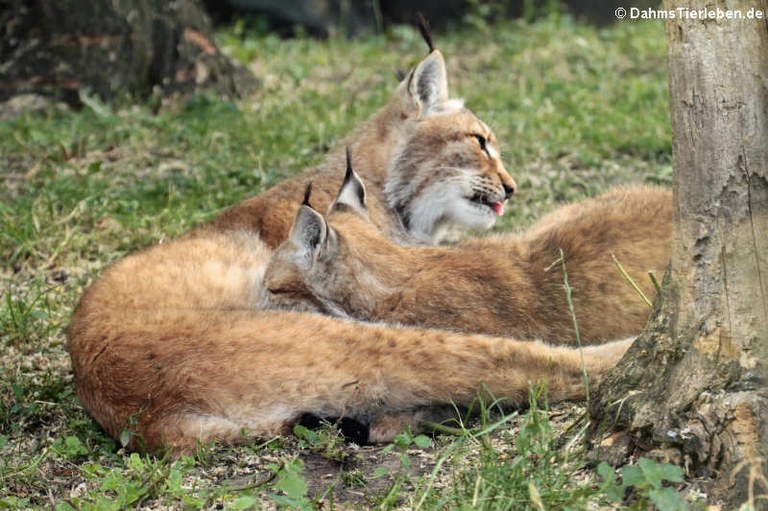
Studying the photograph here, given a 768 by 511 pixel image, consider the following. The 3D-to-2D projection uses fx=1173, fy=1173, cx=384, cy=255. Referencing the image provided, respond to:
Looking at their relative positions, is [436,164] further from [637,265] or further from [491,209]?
[637,265]

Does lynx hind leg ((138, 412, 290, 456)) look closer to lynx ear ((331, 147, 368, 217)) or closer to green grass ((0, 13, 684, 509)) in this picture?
green grass ((0, 13, 684, 509))

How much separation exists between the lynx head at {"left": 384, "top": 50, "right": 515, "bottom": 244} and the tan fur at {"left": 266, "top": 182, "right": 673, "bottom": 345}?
95 cm

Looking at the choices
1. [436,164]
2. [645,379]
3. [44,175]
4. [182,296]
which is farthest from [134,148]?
[645,379]

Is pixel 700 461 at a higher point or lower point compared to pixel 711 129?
lower

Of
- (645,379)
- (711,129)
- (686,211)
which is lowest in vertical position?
(645,379)

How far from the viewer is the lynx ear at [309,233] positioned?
4484mm

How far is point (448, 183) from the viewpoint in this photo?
5742 mm

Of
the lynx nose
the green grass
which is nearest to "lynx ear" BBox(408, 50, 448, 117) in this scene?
the lynx nose

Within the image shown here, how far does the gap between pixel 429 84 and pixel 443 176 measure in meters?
0.53

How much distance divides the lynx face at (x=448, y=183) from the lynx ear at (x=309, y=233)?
1214 mm

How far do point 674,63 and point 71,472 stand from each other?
2.37m

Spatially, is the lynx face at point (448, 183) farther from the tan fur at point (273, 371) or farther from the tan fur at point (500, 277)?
the tan fur at point (273, 371)

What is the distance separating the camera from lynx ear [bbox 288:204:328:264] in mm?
4484

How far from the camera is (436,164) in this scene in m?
5.77
